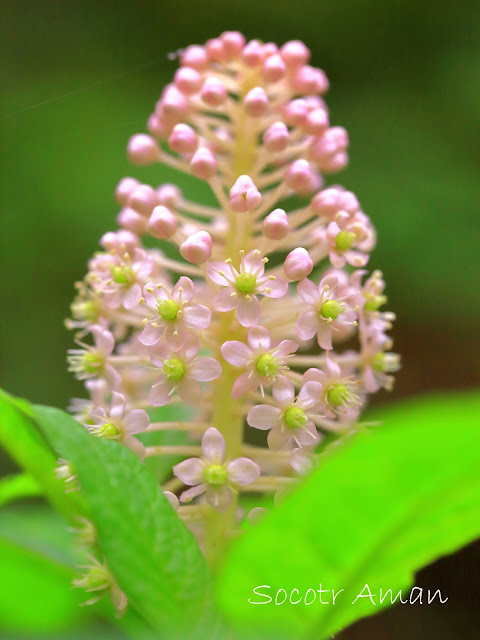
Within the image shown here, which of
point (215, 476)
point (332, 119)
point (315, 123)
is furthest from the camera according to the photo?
point (332, 119)

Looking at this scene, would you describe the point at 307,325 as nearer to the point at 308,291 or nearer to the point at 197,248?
the point at 308,291

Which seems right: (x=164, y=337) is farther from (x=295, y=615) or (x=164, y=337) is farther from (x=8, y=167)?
(x=8, y=167)

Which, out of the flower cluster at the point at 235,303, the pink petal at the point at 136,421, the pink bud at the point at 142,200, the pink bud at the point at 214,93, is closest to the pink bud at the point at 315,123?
the flower cluster at the point at 235,303

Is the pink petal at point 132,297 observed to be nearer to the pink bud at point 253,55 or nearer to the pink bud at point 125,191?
the pink bud at point 125,191

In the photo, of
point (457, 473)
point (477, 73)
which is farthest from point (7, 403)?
point (477, 73)

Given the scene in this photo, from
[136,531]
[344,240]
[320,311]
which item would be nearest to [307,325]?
[320,311]

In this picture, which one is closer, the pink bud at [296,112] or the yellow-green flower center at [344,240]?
the yellow-green flower center at [344,240]
